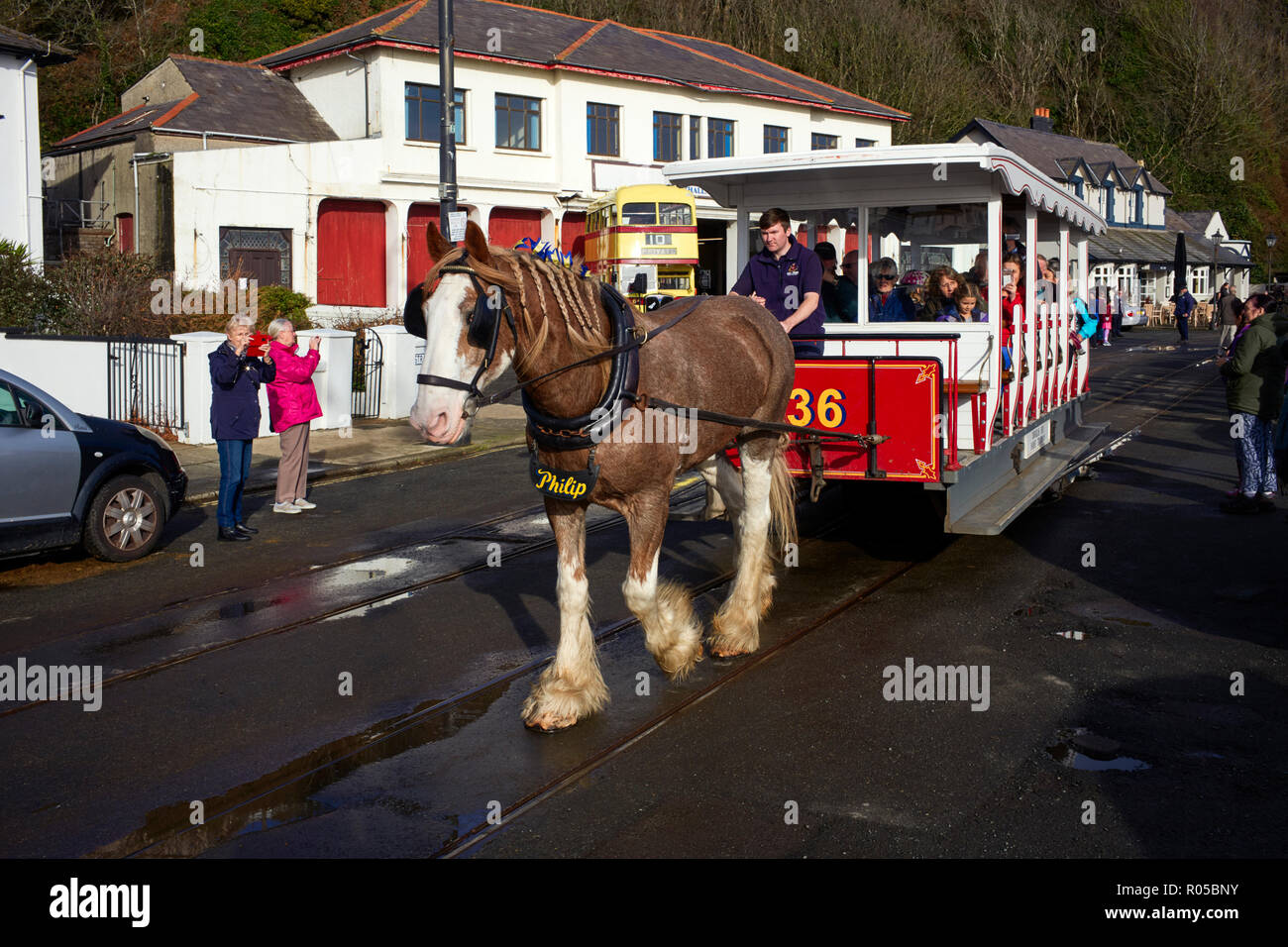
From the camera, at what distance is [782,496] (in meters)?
7.54

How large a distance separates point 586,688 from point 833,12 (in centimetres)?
5559

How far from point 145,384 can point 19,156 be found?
Result: 1465 cm

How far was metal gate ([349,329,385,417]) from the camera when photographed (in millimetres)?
18578

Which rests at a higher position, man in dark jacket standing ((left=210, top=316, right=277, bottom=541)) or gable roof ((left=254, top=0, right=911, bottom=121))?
gable roof ((left=254, top=0, right=911, bottom=121))

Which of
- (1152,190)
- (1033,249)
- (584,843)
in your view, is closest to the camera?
(584,843)

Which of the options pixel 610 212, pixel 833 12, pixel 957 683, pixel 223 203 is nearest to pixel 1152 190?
pixel 833 12

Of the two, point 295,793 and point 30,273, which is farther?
point 30,273

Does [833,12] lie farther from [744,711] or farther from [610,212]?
[744,711]

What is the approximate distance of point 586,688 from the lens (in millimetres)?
5656

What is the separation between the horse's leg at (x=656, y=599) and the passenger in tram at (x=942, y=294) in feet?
14.8

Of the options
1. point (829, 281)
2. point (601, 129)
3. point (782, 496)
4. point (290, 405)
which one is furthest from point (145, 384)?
point (601, 129)

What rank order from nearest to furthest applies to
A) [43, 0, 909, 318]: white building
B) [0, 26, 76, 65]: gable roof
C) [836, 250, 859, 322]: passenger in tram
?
[836, 250, 859, 322]: passenger in tram → [0, 26, 76, 65]: gable roof → [43, 0, 909, 318]: white building

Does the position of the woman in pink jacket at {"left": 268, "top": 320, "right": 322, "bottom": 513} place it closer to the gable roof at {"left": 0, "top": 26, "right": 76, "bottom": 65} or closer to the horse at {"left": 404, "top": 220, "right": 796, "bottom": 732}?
the horse at {"left": 404, "top": 220, "right": 796, "bottom": 732}

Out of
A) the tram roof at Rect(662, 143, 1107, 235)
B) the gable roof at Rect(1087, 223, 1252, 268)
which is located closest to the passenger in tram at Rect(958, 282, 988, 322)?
the tram roof at Rect(662, 143, 1107, 235)
